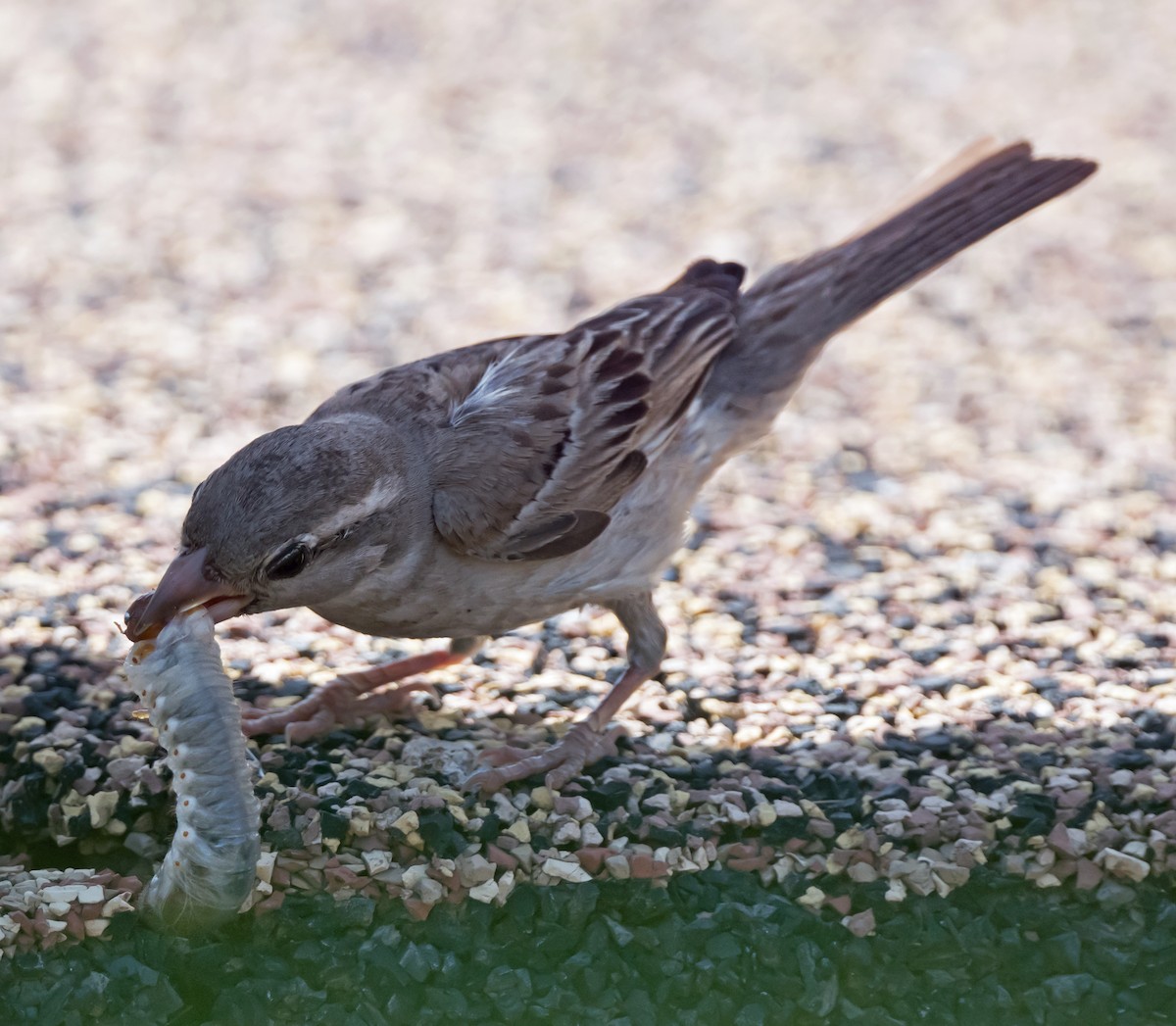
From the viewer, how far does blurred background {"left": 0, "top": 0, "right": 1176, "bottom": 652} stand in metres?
5.70

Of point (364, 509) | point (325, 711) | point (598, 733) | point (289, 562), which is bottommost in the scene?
point (598, 733)

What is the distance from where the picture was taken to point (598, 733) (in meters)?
4.10

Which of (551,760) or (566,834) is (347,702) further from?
(566,834)

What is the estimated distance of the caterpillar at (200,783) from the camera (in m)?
2.99

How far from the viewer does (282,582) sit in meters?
3.40

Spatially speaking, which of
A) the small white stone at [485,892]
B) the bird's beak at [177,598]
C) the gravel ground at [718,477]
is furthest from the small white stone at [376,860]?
the bird's beak at [177,598]

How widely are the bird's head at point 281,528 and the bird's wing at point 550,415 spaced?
0.30 m

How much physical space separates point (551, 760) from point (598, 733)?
25cm

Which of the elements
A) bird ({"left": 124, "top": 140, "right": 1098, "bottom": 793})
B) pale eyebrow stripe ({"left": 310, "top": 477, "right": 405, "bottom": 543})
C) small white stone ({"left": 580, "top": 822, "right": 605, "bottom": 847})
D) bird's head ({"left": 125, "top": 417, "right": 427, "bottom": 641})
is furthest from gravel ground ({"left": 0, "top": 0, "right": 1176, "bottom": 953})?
pale eyebrow stripe ({"left": 310, "top": 477, "right": 405, "bottom": 543})

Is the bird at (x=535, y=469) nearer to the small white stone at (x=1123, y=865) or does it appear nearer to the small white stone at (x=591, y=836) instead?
the small white stone at (x=591, y=836)

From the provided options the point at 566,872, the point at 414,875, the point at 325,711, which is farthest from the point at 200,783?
the point at 325,711

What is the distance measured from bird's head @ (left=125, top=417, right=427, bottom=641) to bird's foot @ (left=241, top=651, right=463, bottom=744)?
62 centimetres

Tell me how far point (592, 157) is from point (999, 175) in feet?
13.2

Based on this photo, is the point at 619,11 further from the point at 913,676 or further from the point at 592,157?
the point at 913,676
